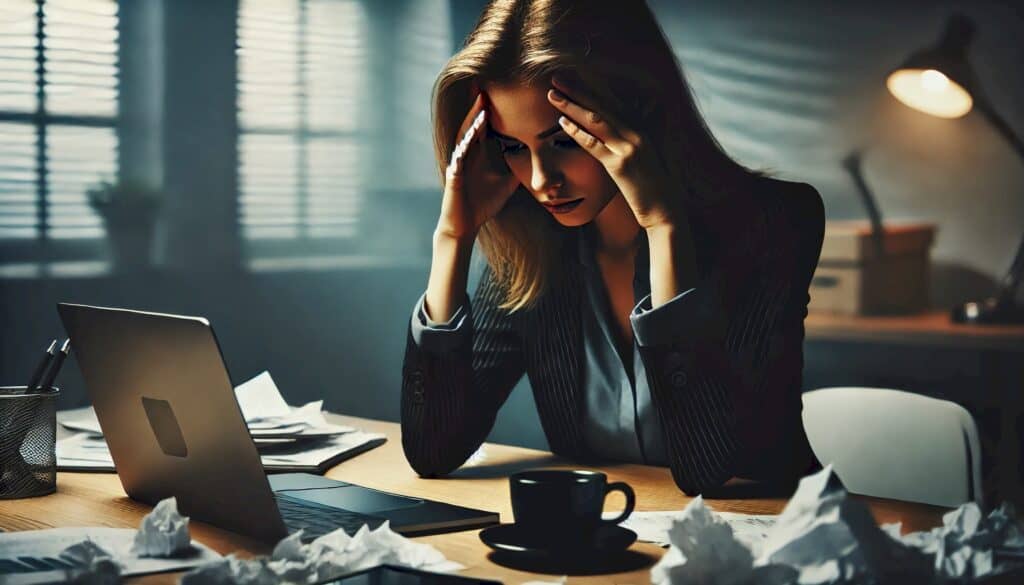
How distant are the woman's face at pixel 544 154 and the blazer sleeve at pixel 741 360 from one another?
0.18 metres

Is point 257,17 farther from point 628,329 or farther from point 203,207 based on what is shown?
point 628,329

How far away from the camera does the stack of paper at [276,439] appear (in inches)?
52.2

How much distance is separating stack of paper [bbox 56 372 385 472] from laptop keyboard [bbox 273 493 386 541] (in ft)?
0.78

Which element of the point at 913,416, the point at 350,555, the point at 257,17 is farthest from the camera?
the point at 257,17

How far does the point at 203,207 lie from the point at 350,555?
95.8 inches

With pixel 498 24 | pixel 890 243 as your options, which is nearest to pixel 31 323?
pixel 498 24

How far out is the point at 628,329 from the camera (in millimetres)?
1586

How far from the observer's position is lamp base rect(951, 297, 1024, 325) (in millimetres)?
2893

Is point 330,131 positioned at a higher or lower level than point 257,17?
lower

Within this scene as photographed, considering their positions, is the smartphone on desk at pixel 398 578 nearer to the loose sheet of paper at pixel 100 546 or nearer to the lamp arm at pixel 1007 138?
the loose sheet of paper at pixel 100 546

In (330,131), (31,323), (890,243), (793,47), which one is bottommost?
(31,323)

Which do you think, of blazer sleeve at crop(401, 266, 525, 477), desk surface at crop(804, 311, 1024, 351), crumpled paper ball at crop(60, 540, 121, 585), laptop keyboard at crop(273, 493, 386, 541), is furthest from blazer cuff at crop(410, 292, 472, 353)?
desk surface at crop(804, 311, 1024, 351)

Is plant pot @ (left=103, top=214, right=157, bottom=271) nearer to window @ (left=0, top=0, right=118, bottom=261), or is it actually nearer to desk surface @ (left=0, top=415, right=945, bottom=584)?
window @ (left=0, top=0, right=118, bottom=261)

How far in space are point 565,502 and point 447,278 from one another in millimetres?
626
